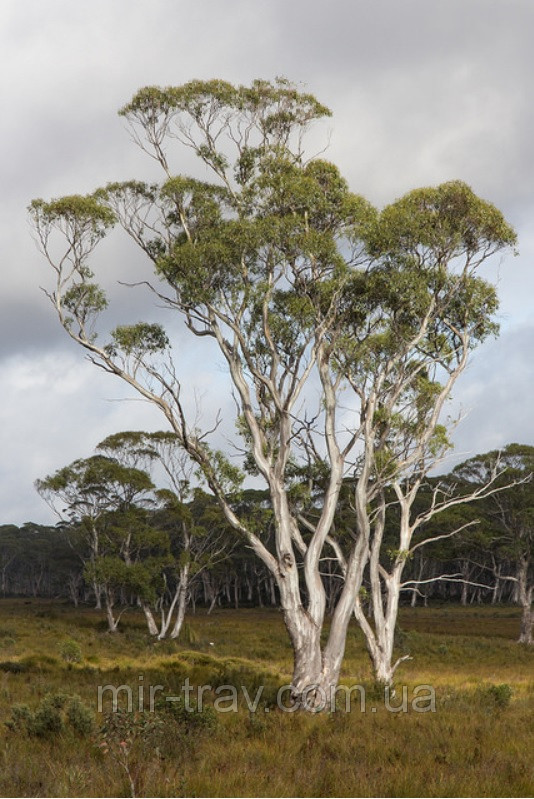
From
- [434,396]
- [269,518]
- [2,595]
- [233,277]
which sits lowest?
[2,595]

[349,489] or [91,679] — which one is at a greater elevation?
[349,489]

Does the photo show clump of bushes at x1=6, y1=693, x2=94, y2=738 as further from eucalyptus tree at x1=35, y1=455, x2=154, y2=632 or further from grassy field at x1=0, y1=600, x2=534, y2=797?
eucalyptus tree at x1=35, y1=455, x2=154, y2=632

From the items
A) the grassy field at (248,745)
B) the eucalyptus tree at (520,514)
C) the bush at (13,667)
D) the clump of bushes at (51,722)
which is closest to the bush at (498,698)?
the grassy field at (248,745)

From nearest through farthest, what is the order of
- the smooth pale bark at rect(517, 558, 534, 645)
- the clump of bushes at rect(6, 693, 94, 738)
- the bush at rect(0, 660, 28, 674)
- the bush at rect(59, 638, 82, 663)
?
the clump of bushes at rect(6, 693, 94, 738) < the bush at rect(0, 660, 28, 674) < the bush at rect(59, 638, 82, 663) < the smooth pale bark at rect(517, 558, 534, 645)

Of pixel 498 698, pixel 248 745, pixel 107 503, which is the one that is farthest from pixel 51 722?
pixel 107 503

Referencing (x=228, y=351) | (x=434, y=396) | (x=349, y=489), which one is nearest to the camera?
(x=228, y=351)

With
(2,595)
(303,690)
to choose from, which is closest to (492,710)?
(303,690)

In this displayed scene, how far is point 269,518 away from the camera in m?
17.4

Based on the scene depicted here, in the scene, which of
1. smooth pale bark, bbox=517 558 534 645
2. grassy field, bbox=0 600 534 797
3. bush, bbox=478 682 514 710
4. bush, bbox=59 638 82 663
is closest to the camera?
grassy field, bbox=0 600 534 797

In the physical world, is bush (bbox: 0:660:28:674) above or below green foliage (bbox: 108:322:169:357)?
below

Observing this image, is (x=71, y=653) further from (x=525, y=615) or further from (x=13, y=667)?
(x=525, y=615)

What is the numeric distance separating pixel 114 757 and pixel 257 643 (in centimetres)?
3242

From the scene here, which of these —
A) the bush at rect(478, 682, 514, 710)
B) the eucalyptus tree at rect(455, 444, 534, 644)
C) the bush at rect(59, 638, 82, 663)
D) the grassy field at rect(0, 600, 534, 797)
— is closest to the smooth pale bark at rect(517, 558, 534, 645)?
the eucalyptus tree at rect(455, 444, 534, 644)

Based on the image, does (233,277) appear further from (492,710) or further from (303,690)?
(492,710)
